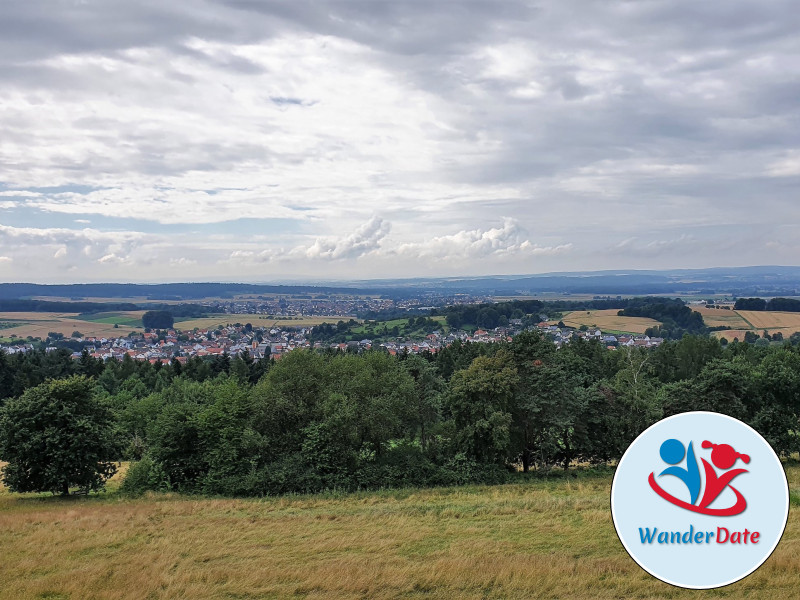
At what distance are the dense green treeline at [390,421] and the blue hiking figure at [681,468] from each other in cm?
2286

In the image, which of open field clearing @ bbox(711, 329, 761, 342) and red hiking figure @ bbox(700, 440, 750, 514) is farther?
open field clearing @ bbox(711, 329, 761, 342)

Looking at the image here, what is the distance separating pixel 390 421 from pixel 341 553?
1610 centimetres

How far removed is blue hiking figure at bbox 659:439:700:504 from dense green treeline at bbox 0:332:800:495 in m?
22.9

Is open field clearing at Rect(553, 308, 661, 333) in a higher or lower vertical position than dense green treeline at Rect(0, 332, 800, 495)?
lower

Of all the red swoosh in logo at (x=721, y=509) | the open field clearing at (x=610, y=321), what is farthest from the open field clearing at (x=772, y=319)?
the red swoosh in logo at (x=721, y=509)

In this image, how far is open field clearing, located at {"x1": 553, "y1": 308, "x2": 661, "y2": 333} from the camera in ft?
484

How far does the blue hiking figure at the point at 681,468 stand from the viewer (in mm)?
7883

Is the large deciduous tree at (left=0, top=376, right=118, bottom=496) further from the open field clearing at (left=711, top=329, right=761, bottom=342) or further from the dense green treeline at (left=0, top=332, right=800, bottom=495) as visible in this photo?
the open field clearing at (left=711, top=329, right=761, bottom=342)

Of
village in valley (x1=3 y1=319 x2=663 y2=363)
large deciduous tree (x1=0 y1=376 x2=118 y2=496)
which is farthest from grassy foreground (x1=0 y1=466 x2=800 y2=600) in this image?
village in valley (x1=3 y1=319 x2=663 y2=363)

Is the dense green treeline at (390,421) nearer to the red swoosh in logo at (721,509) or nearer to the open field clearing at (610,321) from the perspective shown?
the red swoosh in logo at (721,509)

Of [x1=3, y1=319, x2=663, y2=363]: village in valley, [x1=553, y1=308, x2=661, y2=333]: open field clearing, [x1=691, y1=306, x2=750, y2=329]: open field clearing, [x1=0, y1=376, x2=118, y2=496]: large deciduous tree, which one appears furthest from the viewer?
[x1=691, y1=306, x2=750, y2=329]: open field clearing

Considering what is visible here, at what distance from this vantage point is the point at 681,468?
7.93m

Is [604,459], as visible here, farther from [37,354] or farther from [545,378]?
[37,354]

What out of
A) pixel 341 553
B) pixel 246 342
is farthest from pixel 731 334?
pixel 341 553
